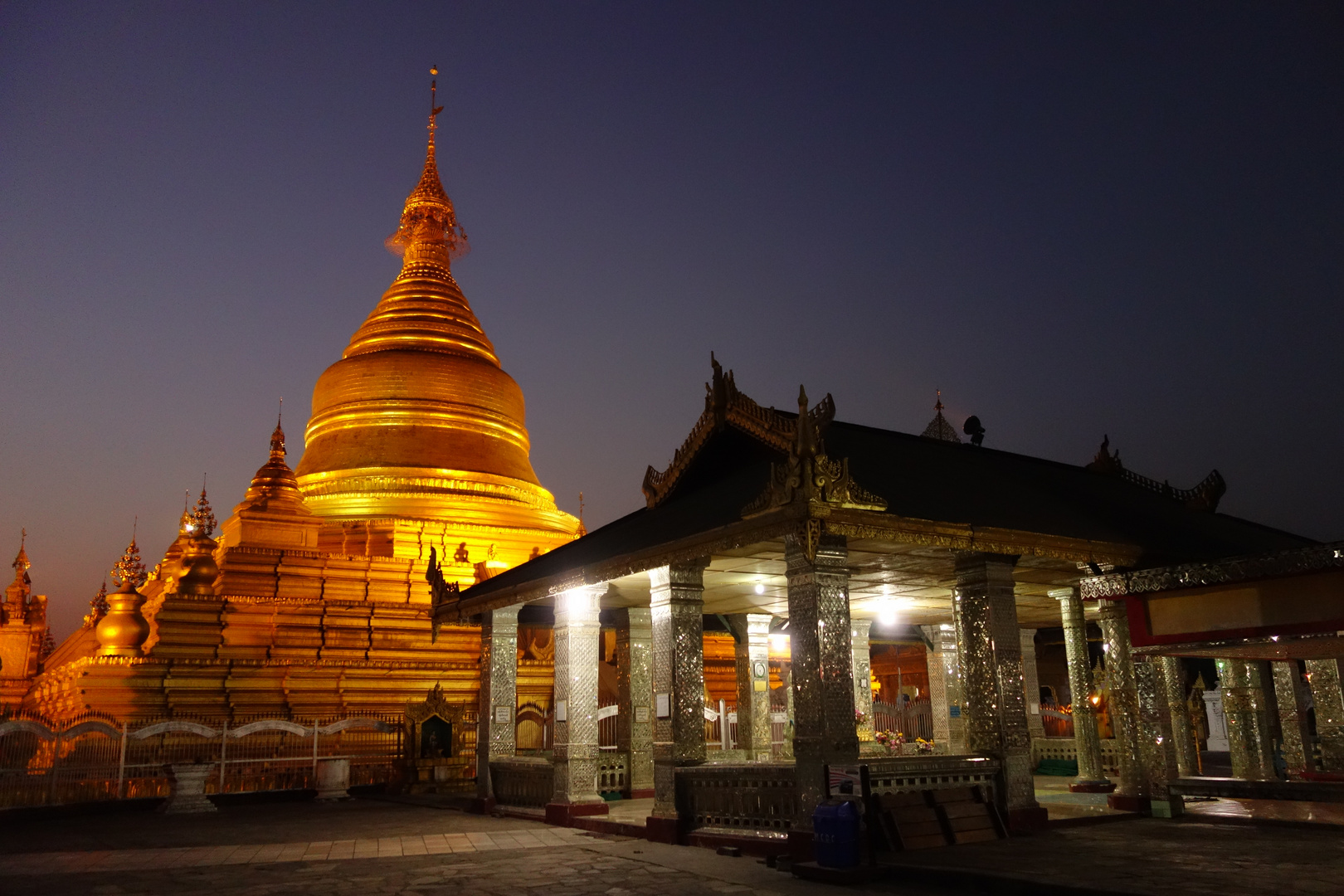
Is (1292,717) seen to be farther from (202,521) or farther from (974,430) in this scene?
(202,521)

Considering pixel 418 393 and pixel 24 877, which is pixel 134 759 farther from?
pixel 418 393

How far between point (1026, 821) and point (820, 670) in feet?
12.0

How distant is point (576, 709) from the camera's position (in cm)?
1528

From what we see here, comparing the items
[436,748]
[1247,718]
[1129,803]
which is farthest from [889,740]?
[436,748]

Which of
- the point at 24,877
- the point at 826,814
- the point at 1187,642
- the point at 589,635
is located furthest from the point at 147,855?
the point at 1187,642

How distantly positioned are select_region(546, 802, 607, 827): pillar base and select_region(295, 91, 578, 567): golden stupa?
17.7 meters

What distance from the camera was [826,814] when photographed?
10250 millimetres

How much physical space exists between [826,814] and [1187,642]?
5.74 m

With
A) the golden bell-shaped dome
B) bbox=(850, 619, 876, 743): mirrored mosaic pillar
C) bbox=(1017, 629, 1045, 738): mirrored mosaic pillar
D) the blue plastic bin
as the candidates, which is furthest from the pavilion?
the golden bell-shaped dome

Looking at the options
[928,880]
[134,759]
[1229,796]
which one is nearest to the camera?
[928,880]

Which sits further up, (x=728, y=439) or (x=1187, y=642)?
(x=728, y=439)

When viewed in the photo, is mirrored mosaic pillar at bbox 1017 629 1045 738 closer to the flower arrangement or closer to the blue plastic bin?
the flower arrangement

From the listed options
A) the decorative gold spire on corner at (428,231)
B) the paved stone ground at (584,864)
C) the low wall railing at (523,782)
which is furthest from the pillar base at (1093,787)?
the decorative gold spire on corner at (428,231)

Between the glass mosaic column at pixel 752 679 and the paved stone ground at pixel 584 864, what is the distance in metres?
5.52
